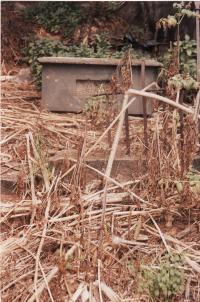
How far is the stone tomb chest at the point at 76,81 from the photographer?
6.78 meters

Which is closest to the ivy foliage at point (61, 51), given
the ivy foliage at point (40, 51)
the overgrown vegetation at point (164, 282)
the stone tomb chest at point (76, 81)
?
the ivy foliage at point (40, 51)

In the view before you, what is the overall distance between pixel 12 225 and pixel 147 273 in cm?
125

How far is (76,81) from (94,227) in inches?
137

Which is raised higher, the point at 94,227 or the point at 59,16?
the point at 59,16

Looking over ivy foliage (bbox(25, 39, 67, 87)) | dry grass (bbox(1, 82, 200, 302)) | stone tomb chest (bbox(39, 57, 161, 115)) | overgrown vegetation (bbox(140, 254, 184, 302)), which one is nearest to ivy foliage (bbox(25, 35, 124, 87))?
ivy foliage (bbox(25, 39, 67, 87))

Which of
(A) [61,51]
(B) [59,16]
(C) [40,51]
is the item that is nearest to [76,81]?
(A) [61,51]

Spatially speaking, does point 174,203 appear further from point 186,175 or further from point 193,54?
point 193,54

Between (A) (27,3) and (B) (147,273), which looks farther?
(A) (27,3)

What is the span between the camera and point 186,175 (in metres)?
3.88

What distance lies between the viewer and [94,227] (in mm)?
3762

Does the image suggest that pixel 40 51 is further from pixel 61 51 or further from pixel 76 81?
pixel 76 81

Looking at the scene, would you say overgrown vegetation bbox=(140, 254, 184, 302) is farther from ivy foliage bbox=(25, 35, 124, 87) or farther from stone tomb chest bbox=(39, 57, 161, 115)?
ivy foliage bbox=(25, 35, 124, 87)

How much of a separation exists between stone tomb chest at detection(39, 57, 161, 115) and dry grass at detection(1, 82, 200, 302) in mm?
2238

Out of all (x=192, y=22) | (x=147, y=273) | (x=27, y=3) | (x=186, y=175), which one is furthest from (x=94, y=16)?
(x=147, y=273)
